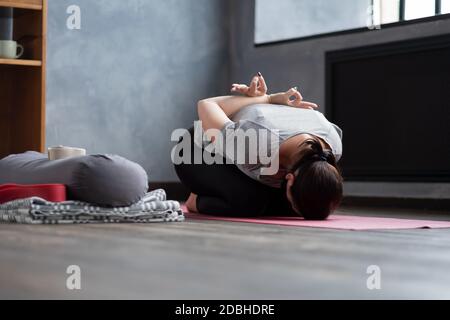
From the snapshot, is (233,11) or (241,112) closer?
(241,112)

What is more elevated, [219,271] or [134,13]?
[134,13]

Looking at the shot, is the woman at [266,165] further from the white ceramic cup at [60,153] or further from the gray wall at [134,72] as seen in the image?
the gray wall at [134,72]

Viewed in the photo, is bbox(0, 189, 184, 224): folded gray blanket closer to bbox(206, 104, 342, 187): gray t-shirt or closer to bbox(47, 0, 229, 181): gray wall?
bbox(206, 104, 342, 187): gray t-shirt

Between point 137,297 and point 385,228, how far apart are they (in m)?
1.42

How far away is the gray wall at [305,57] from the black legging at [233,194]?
46.9 inches

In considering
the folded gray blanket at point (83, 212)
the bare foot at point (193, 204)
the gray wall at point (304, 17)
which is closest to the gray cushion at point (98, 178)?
the folded gray blanket at point (83, 212)

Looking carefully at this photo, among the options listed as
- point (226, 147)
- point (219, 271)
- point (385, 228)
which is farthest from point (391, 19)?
point (219, 271)

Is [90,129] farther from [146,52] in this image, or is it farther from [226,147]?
[226,147]

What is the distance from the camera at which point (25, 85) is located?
3820 millimetres

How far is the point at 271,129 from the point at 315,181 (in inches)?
11.0

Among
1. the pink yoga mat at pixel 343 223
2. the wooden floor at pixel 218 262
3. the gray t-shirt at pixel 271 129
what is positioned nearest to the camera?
the wooden floor at pixel 218 262

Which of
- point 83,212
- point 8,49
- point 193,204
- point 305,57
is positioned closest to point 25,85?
point 8,49

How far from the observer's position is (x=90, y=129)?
4492 mm

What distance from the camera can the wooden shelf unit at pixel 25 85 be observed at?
144 inches
